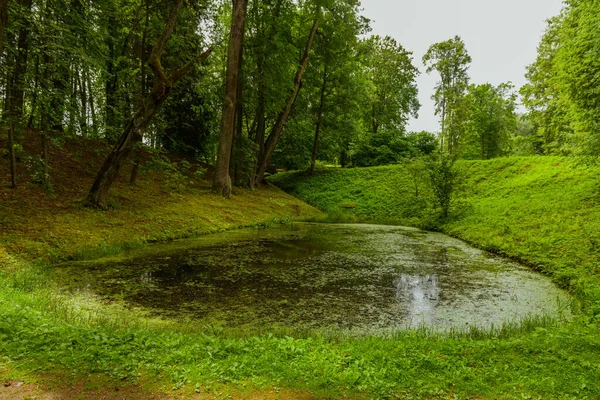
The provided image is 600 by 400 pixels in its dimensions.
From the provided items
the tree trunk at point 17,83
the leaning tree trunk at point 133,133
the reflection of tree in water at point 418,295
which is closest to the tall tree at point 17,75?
the tree trunk at point 17,83

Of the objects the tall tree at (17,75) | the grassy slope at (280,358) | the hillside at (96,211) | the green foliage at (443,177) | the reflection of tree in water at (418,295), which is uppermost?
the tall tree at (17,75)

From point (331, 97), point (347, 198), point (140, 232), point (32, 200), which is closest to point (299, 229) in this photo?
point (140, 232)

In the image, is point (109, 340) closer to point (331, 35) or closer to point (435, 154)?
point (435, 154)

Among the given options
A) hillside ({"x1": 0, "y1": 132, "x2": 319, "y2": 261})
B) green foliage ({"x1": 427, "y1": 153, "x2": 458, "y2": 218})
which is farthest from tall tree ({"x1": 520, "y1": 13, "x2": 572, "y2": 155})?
hillside ({"x1": 0, "y1": 132, "x2": 319, "y2": 261})

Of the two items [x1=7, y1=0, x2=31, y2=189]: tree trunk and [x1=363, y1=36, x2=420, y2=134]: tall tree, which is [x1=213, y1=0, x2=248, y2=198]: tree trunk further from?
[x1=363, y1=36, x2=420, y2=134]: tall tree

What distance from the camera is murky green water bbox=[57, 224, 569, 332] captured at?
5.67 m

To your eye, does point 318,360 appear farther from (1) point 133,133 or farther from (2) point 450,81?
(2) point 450,81

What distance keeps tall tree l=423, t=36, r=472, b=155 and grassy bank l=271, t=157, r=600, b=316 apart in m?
9.42

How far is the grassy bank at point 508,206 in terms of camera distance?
9.09 metres

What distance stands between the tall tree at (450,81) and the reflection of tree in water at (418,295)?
102 ft

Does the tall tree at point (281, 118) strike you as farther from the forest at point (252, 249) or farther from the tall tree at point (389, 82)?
the tall tree at point (389, 82)

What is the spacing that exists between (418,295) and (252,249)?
17.9ft

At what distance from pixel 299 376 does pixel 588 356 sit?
10.7 feet

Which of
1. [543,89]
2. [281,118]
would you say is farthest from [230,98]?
[543,89]
